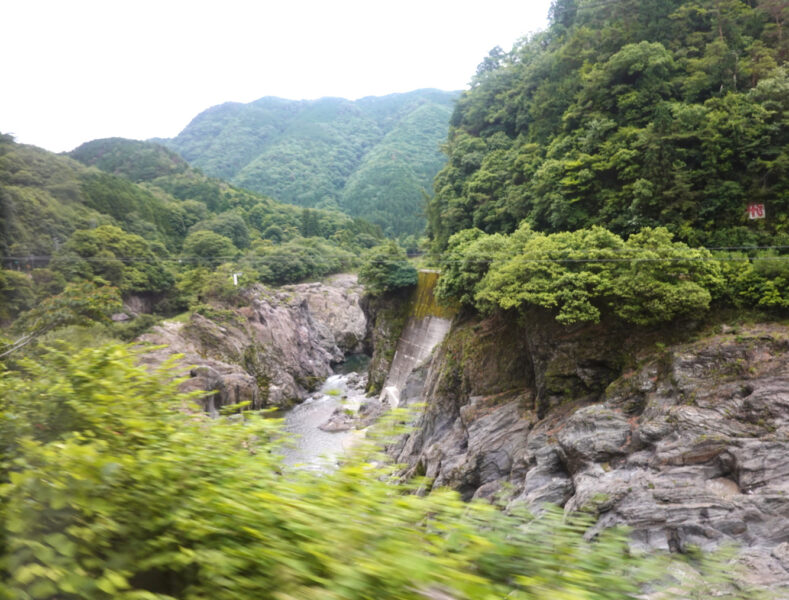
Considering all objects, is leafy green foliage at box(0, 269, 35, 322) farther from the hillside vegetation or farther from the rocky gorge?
the hillside vegetation

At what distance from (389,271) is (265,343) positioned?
12.5 metres

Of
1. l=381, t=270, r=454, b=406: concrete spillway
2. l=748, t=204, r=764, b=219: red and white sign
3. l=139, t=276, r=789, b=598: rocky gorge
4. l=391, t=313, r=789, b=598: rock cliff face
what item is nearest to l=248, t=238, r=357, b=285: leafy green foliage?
l=381, t=270, r=454, b=406: concrete spillway

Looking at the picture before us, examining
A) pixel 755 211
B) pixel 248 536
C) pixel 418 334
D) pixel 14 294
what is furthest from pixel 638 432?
pixel 14 294

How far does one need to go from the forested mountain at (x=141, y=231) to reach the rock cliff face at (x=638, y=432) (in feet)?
48.3

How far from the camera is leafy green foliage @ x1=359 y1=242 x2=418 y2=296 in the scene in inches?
971

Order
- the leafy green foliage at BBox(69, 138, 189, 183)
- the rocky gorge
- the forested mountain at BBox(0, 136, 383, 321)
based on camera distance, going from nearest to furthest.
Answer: the rocky gorge, the forested mountain at BBox(0, 136, 383, 321), the leafy green foliage at BBox(69, 138, 189, 183)

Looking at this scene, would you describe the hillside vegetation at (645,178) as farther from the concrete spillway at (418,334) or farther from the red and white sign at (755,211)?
the concrete spillway at (418,334)

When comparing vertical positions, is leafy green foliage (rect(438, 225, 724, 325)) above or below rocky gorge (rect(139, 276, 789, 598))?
above

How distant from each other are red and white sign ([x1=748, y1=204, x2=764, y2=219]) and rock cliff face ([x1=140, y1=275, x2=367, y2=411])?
66.0 feet

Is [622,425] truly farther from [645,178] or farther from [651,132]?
[651,132]

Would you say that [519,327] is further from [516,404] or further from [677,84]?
[677,84]

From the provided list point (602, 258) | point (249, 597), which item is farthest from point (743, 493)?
point (249, 597)

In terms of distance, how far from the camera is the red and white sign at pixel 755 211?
12.4 metres

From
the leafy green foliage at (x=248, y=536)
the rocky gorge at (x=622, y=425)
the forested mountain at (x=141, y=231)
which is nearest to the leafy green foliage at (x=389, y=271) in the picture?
the rocky gorge at (x=622, y=425)
